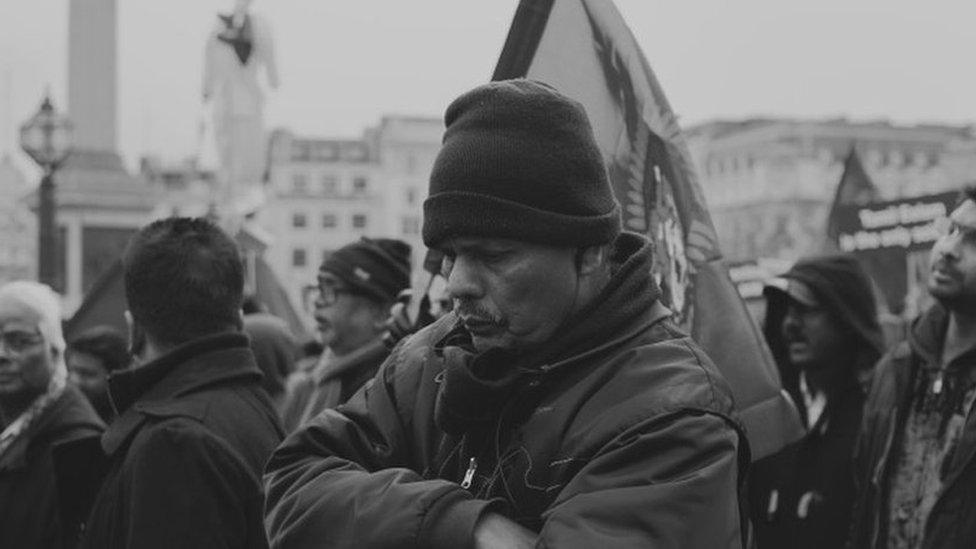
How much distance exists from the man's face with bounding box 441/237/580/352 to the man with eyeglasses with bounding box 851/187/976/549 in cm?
221

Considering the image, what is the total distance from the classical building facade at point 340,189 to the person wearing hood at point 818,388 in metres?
103

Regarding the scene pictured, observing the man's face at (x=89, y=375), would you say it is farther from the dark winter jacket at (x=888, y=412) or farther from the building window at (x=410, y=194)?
the building window at (x=410, y=194)

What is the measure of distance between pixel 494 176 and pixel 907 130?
5025 inches

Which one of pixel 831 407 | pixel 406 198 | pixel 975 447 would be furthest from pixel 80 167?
pixel 406 198

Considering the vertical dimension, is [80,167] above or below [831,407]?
below

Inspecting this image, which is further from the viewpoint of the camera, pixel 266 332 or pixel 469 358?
pixel 266 332

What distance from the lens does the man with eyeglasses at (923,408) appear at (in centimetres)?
470

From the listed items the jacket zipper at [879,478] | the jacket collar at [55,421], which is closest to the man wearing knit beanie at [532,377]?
the jacket zipper at [879,478]

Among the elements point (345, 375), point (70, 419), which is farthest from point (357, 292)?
point (70, 419)

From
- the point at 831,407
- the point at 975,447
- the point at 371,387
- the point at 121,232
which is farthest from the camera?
the point at 121,232

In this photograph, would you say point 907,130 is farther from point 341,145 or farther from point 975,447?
point 975,447

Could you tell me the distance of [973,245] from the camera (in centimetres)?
488

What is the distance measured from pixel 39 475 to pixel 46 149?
10879mm

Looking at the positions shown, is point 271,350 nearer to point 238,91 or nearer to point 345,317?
point 345,317
